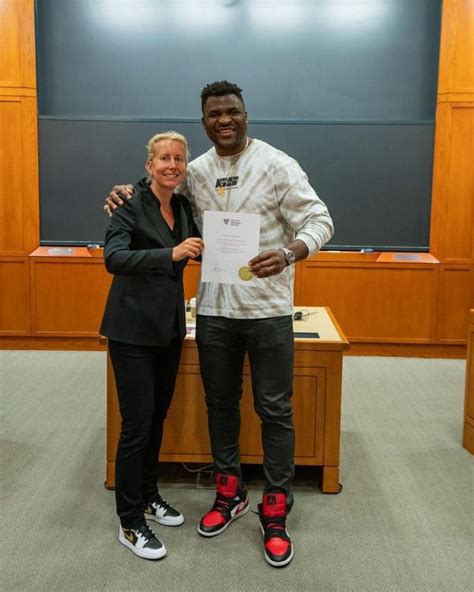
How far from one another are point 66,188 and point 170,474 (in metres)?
3.38

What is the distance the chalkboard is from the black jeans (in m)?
3.41

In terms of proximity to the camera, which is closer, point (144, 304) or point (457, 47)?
point (144, 304)

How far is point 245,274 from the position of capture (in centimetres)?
223

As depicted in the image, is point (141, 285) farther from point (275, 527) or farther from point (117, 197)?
point (275, 527)

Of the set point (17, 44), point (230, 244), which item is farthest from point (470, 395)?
point (17, 44)

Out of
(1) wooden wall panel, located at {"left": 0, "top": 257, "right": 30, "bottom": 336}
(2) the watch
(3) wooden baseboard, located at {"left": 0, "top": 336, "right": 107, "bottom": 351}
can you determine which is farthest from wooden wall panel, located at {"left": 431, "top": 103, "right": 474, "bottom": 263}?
(2) the watch

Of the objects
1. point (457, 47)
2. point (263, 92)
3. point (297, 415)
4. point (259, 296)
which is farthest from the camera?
point (263, 92)

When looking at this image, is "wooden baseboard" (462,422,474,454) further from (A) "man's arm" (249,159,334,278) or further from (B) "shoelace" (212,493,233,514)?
(A) "man's arm" (249,159,334,278)

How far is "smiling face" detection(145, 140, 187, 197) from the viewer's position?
90.0 inches

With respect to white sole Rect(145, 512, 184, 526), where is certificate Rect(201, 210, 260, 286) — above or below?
above

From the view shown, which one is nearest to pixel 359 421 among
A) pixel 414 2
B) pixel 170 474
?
pixel 170 474

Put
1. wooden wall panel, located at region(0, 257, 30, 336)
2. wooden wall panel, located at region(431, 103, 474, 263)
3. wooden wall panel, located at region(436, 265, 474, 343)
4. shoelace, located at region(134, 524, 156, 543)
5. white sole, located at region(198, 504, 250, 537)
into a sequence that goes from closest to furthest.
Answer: shoelace, located at region(134, 524, 156, 543) → white sole, located at region(198, 504, 250, 537) → wooden wall panel, located at region(431, 103, 474, 263) → wooden wall panel, located at region(436, 265, 474, 343) → wooden wall panel, located at region(0, 257, 30, 336)

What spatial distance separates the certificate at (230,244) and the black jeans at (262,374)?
0.72 feet

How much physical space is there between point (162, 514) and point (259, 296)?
1.00 meters
